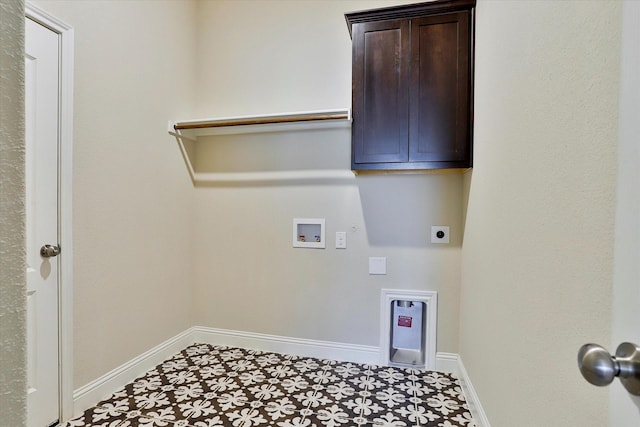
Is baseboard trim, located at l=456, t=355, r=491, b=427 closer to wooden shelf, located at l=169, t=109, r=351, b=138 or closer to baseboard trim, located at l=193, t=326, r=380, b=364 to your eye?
baseboard trim, located at l=193, t=326, r=380, b=364

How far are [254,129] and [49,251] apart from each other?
161 cm

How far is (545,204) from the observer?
1.05m

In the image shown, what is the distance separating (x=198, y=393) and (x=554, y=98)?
7.98 feet

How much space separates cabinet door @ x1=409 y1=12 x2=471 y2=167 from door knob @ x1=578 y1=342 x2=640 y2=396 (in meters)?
1.73

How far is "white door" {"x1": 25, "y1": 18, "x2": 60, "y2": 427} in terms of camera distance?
1.69m

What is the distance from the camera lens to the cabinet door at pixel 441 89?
6.81 feet

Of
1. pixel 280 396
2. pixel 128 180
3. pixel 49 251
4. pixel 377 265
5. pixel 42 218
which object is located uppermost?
pixel 128 180

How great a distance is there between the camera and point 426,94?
2.13m

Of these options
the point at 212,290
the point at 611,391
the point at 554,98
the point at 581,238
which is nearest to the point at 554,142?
the point at 554,98

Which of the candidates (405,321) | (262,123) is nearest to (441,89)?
(262,123)

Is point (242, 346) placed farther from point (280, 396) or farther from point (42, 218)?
point (42, 218)

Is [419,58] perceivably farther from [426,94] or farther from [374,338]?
[374,338]

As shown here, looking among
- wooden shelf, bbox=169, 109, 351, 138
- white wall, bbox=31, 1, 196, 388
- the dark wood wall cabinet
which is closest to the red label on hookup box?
the dark wood wall cabinet

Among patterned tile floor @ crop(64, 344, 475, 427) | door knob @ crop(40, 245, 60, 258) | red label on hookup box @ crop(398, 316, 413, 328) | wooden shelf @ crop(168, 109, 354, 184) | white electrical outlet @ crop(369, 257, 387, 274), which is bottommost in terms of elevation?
patterned tile floor @ crop(64, 344, 475, 427)
